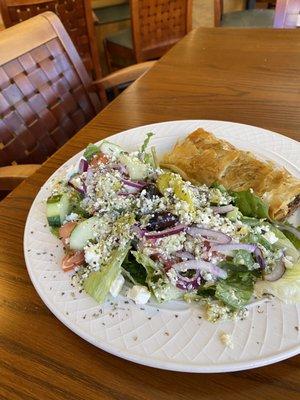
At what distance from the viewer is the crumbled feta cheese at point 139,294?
73 centimetres

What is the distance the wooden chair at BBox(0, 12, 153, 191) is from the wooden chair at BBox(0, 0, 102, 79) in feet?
2.91

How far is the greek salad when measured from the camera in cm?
74

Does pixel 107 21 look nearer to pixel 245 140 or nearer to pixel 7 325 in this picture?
pixel 245 140

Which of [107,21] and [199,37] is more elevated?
Result: [199,37]

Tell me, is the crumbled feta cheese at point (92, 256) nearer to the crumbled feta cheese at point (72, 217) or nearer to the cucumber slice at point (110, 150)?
the crumbled feta cheese at point (72, 217)

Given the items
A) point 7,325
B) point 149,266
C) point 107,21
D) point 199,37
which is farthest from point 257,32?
point 107,21

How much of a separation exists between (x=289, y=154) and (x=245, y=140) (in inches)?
5.4

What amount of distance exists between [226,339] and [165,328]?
107 mm

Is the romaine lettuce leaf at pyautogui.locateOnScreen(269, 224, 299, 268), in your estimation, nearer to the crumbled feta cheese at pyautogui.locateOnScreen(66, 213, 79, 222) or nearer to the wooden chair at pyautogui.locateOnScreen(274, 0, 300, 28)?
the crumbled feta cheese at pyautogui.locateOnScreen(66, 213, 79, 222)

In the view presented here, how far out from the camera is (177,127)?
119cm

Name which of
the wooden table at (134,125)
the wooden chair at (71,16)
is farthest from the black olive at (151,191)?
the wooden chair at (71,16)

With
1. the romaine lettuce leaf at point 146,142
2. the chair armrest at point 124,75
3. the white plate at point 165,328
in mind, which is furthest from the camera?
the chair armrest at point 124,75

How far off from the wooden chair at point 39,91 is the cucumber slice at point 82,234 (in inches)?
16.7

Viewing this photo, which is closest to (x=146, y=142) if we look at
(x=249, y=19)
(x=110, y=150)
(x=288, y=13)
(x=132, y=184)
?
(x=110, y=150)
